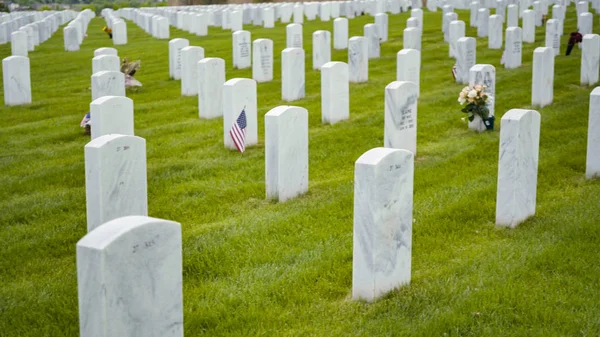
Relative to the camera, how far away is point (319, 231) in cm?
729

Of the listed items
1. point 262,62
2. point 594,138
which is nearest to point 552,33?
point 262,62

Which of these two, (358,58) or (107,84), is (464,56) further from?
(107,84)

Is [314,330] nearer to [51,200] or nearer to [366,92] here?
[51,200]

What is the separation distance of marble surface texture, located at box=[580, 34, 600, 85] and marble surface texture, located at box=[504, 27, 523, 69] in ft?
7.38

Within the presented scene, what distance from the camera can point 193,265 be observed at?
256 inches

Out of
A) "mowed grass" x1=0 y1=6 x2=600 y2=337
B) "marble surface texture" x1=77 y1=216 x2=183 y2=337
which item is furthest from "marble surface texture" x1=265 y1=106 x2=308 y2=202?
"marble surface texture" x1=77 y1=216 x2=183 y2=337

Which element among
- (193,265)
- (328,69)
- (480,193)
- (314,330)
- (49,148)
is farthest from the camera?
(328,69)

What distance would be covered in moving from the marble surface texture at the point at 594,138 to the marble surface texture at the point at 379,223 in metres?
3.65

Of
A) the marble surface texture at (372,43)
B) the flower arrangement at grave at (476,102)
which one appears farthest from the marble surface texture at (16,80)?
the marble surface texture at (372,43)

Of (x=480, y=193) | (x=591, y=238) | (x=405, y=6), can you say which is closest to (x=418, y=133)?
(x=480, y=193)

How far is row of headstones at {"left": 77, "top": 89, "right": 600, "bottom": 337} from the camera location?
4.06 meters

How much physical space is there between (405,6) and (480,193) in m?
26.0

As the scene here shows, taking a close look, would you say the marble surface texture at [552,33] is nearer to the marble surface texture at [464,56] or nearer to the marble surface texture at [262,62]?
the marble surface texture at [464,56]

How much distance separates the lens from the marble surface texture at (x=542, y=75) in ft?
42.3
